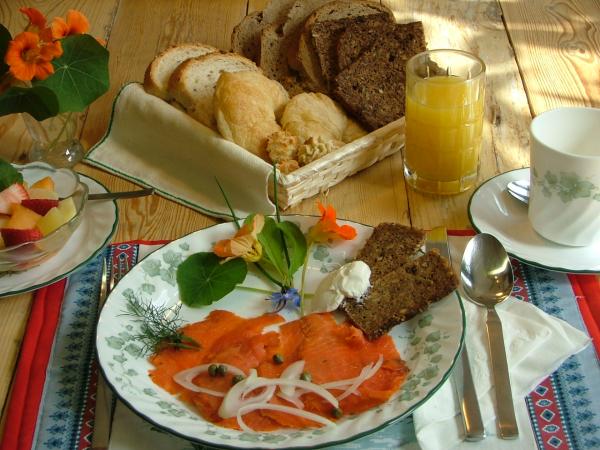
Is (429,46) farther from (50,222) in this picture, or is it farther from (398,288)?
(50,222)

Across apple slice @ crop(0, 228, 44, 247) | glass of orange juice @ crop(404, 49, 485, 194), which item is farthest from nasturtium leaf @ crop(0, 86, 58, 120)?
glass of orange juice @ crop(404, 49, 485, 194)

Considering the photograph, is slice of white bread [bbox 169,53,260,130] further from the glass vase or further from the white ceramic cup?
the white ceramic cup

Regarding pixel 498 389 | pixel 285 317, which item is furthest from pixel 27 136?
pixel 498 389

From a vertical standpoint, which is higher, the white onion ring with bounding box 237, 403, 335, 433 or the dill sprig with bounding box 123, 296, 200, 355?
the white onion ring with bounding box 237, 403, 335, 433

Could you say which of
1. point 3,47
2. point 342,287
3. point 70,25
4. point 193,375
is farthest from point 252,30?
point 193,375

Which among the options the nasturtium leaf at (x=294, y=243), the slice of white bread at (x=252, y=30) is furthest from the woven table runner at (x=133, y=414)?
the slice of white bread at (x=252, y=30)

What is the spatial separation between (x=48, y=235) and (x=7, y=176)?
0.67 feet

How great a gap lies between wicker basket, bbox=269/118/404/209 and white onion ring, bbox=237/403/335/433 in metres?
0.55

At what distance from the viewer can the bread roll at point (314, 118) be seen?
161 centimetres

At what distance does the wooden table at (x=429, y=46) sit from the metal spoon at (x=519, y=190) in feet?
0.37

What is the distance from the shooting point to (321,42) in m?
1.81

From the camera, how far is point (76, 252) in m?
1.40

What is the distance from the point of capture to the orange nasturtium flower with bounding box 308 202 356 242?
1.32m

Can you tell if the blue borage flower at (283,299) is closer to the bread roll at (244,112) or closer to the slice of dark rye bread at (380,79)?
the bread roll at (244,112)
